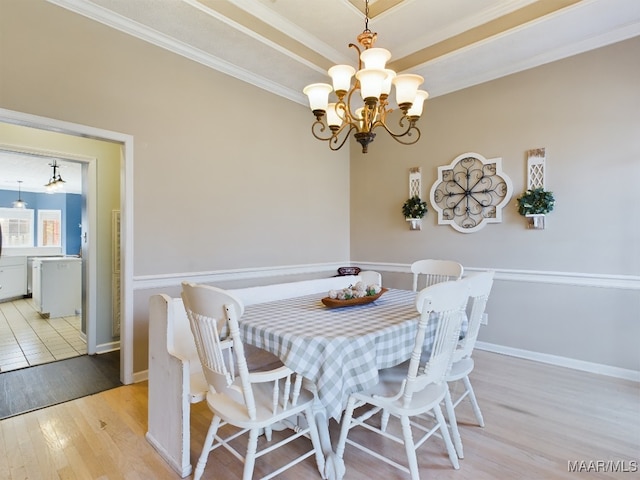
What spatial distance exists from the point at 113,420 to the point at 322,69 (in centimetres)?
348

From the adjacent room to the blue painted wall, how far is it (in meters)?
4.43

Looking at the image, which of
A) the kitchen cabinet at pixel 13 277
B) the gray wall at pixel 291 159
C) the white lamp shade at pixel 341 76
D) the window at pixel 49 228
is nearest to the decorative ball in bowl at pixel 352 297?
the white lamp shade at pixel 341 76

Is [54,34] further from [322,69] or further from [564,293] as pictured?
[564,293]

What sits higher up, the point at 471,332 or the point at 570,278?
the point at 570,278

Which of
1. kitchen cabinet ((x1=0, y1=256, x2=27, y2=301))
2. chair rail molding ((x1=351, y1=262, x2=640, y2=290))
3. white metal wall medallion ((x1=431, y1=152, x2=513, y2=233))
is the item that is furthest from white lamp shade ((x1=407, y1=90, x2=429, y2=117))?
kitchen cabinet ((x1=0, y1=256, x2=27, y2=301))

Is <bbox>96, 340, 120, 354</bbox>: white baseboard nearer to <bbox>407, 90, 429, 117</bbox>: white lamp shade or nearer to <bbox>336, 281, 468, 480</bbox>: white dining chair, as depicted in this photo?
<bbox>336, 281, 468, 480</bbox>: white dining chair

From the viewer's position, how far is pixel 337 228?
15.4 ft

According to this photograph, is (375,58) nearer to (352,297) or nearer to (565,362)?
(352,297)

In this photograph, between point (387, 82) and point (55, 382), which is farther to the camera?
point (55, 382)

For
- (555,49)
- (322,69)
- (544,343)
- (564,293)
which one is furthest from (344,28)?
(544,343)

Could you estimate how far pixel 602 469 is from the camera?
1752mm

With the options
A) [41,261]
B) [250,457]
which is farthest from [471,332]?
[41,261]

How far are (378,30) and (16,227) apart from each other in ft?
30.4

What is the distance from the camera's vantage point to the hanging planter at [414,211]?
4008 mm
